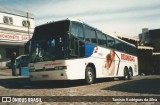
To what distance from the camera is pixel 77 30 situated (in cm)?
1283

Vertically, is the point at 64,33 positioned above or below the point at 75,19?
below

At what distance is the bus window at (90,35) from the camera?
13.6m

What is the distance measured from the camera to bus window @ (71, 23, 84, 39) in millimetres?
12478

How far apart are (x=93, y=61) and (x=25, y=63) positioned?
16.1 m

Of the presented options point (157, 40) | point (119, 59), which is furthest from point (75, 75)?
point (157, 40)

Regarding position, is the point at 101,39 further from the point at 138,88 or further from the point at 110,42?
the point at 138,88

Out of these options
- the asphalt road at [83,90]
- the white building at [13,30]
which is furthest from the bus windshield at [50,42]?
the white building at [13,30]

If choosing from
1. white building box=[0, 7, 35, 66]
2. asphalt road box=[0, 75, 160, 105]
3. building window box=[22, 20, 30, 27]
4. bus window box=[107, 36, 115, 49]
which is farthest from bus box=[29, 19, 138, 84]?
building window box=[22, 20, 30, 27]

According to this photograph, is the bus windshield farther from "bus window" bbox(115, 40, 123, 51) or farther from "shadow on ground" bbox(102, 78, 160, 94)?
"bus window" bbox(115, 40, 123, 51)

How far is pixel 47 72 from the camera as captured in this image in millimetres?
12305

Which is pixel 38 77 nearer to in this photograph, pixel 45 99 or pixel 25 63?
pixel 45 99

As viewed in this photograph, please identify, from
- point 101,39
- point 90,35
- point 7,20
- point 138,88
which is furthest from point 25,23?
point 138,88

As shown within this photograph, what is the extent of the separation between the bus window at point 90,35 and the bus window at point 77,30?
0.50 metres

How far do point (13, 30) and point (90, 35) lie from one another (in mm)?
23396
